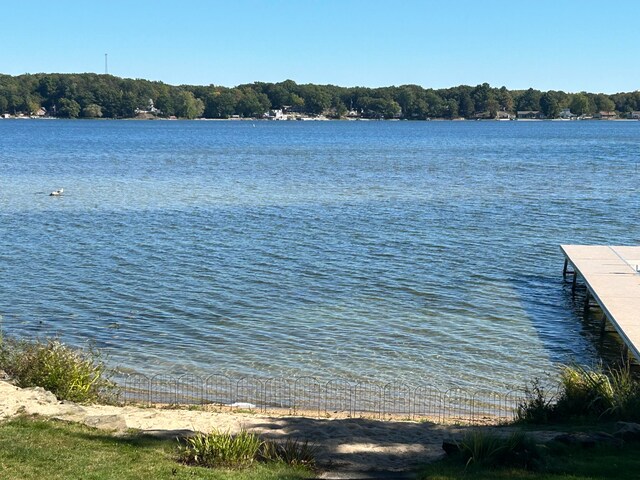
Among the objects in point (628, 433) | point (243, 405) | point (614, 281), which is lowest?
point (243, 405)

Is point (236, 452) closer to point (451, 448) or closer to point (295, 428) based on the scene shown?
point (295, 428)

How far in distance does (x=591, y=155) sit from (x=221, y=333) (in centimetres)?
8701

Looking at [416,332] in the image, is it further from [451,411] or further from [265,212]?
[265,212]

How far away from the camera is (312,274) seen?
28234mm

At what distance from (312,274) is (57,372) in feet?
47.3

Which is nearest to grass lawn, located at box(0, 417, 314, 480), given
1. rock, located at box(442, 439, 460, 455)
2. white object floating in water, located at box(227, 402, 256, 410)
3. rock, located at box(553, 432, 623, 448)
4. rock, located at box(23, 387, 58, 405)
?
rock, located at box(23, 387, 58, 405)

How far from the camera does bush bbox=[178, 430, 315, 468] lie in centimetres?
1034

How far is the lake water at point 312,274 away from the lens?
19.9 m

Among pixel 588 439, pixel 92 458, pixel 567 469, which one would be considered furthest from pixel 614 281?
pixel 92 458

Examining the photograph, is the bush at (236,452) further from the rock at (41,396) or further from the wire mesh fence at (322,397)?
the wire mesh fence at (322,397)

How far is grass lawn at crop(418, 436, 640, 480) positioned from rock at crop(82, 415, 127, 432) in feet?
14.3

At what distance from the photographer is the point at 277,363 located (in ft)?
62.5

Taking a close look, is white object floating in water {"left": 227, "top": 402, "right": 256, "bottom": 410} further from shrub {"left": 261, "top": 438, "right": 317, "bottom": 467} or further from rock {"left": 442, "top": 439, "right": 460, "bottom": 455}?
rock {"left": 442, "top": 439, "right": 460, "bottom": 455}

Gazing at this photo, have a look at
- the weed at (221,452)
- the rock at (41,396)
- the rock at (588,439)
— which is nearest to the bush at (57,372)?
the rock at (41,396)
